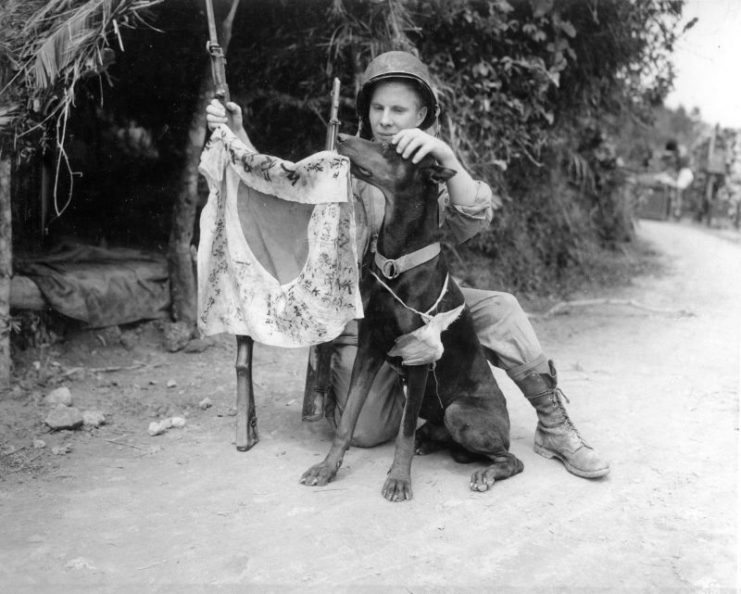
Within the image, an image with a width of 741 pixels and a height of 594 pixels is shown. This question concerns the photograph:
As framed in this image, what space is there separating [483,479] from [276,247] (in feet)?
4.74

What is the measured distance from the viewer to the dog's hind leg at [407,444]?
3059 millimetres

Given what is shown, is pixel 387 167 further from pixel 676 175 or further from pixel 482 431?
pixel 676 175

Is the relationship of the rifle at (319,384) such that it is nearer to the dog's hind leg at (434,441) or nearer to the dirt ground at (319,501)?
the dirt ground at (319,501)

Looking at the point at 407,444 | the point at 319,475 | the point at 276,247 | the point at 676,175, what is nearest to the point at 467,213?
the point at 276,247

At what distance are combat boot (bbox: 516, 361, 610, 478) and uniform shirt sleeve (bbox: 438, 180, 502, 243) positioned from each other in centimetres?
77

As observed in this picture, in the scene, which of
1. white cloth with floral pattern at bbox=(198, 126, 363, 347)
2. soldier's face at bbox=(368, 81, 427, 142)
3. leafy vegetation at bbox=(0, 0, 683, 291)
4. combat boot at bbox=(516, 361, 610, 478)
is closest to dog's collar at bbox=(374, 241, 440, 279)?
white cloth with floral pattern at bbox=(198, 126, 363, 347)

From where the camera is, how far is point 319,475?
124 inches

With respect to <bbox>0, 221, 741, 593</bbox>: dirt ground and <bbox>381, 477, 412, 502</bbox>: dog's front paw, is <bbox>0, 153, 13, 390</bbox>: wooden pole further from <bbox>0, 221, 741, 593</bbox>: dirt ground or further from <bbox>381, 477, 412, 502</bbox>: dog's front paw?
<bbox>381, 477, 412, 502</bbox>: dog's front paw

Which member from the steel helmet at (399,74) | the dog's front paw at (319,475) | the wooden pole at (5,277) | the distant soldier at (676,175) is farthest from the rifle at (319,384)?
the distant soldier at (676,175)

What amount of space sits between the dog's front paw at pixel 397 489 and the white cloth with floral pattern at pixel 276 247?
2.31 feet

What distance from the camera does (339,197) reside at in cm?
298

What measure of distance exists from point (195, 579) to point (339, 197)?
5.19 feet

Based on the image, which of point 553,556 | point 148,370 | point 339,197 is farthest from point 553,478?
point 148,370

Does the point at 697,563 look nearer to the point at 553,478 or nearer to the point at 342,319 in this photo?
the point at 553,478
